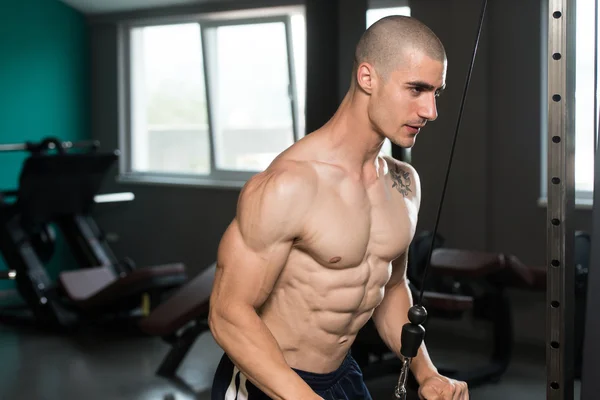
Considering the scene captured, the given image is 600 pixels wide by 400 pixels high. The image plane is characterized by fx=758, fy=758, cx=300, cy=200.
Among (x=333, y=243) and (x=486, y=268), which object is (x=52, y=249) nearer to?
(x=486, y=268)

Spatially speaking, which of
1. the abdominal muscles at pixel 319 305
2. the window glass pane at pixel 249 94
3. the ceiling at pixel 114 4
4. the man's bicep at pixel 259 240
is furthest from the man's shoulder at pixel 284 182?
the ceiling at pixel 114 4

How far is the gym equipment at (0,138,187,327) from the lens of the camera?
4113 millimetres

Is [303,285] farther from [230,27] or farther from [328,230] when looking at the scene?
[230,27]

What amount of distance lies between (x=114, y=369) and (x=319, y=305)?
8.56 ft

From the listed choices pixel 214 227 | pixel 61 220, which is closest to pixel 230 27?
pixel 214 227

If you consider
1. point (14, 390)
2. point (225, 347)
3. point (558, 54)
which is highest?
point (558, 54)

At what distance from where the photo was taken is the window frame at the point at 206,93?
494 cm

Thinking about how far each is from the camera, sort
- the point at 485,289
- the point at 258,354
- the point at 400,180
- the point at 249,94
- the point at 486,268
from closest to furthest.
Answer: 1. the point at 258,354
2. the point at 400,180
3. the point at 486,268
4. the point at 485,289
5. the point at 249,94

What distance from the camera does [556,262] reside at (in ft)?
4.25

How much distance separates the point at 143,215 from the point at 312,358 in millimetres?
4350

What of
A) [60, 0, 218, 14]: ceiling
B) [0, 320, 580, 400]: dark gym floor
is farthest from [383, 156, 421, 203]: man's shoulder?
[60, 0, 218, 14]: ceiling

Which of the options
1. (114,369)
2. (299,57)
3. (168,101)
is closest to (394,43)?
(114,369)

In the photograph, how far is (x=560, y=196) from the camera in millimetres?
1281

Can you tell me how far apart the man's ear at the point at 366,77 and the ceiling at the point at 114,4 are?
4.18 m
